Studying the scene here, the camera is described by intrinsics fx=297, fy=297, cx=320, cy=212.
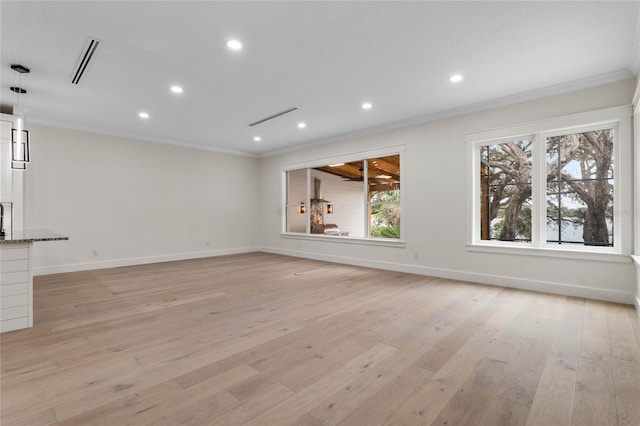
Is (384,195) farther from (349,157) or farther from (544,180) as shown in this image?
(544,180)

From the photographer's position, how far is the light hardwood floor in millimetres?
1615

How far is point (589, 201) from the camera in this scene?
392 cm

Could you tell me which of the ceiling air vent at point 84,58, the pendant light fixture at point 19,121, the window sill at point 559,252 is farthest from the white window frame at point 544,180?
the pendant light fixture at point 19,121

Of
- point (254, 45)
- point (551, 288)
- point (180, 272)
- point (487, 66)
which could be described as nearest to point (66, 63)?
point (254, 45)

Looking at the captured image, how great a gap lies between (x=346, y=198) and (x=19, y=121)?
6.62 m

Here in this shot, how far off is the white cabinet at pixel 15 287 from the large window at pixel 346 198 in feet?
16.4

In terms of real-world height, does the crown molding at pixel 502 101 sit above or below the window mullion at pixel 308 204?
above

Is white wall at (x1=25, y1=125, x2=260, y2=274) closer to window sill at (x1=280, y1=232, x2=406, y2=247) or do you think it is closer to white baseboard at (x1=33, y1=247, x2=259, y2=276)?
white baseboard at (x1=33, y1=247, x2=259, y2=276)

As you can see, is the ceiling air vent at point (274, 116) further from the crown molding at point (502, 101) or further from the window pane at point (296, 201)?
the window pane at point (296, 201)

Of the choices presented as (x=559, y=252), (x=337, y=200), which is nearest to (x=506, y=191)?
(x=559, y=252)

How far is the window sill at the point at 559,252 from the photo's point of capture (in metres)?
3.58

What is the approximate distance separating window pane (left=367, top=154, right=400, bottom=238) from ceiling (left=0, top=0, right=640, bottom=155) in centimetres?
130

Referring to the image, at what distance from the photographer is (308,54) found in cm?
315

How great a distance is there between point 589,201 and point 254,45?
4570mm
